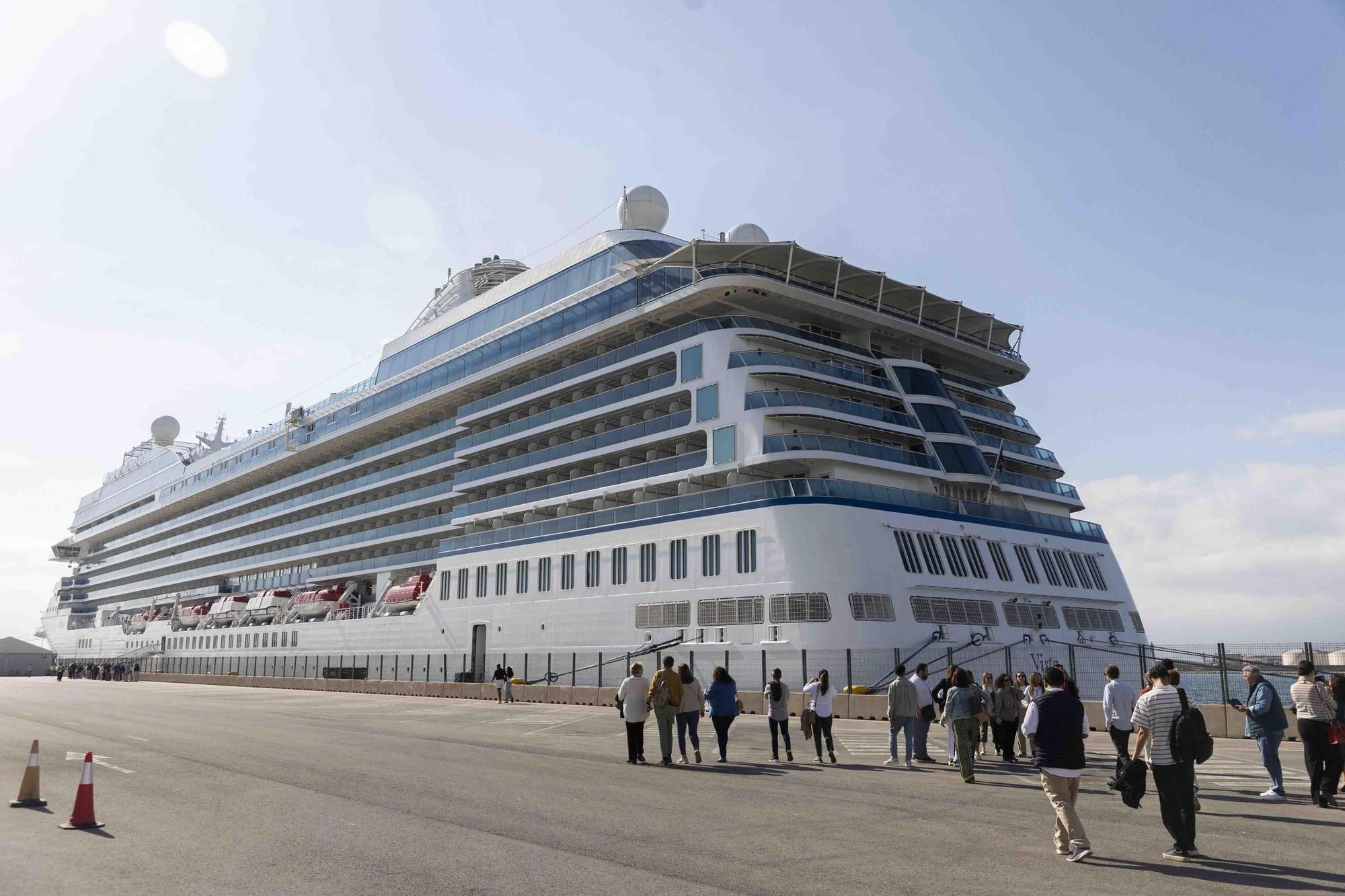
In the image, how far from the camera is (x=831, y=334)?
39.1 metres

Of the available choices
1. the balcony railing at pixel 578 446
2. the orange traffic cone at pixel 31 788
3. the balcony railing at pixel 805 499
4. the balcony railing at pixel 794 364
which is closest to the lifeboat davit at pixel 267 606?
the balcony railing at pixel 578 446

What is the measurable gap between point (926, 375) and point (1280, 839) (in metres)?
29.4

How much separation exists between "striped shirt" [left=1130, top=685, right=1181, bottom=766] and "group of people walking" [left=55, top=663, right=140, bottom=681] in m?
72.4

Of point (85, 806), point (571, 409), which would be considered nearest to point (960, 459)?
point (571, 409)

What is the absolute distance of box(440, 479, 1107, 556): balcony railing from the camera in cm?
3097

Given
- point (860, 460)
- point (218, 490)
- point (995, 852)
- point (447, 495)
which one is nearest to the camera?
point (995, 852)

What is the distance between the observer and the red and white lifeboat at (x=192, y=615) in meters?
71.0

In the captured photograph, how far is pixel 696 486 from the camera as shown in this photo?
36.0m

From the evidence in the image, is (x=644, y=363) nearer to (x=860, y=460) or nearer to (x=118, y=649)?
(x=860, y=460)

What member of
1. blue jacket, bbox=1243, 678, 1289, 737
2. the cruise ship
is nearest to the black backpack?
blue jacket, bbox=1243, 678, 1289, 737

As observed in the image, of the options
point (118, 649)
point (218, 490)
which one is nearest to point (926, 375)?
point (218, 490)

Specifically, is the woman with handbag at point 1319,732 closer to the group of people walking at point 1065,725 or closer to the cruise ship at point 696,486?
the group of people walking at point 1065,725

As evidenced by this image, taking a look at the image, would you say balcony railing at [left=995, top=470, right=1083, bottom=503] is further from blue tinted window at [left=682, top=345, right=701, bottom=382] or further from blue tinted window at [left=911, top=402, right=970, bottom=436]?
blue tinted window at [left=682, top=345, right=701, bottom=382]

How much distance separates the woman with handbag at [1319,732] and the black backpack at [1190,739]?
Answer: 4005mm
